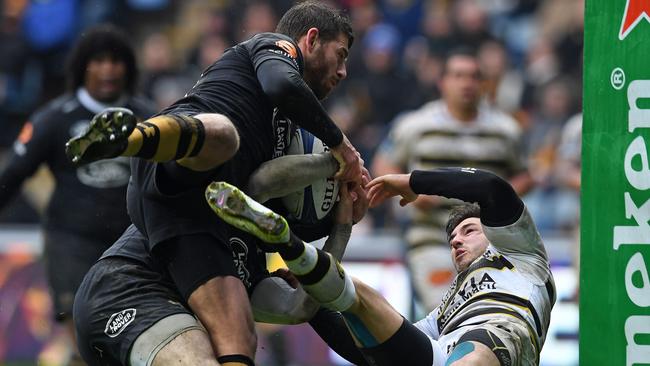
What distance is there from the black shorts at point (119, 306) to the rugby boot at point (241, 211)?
1.96 feet

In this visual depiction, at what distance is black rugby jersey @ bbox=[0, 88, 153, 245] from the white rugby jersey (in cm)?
308

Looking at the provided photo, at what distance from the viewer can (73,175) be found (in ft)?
29.8

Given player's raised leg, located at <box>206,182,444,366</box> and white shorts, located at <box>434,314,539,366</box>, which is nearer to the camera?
player's raised leg, located at <box>206,182,444,366</box>

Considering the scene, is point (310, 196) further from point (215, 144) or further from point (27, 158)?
point (27, 158)

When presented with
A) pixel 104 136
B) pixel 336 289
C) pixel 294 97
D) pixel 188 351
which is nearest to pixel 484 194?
pixel 336 289

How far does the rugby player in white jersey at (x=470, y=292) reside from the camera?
235 inches

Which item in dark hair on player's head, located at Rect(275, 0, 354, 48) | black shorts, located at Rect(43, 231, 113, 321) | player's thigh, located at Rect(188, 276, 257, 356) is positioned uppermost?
dark hair on player's head, located at Rect(275, 0, 354, 48)

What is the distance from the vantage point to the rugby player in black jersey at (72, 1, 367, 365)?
5.65 meters

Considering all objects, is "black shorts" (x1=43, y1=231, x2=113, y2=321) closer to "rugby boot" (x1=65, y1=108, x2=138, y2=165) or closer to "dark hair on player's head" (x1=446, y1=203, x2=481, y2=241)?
"dark hair on player's head" (x1=446, y1=203, x2=481, y2=241)

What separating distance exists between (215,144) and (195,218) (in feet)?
1.38

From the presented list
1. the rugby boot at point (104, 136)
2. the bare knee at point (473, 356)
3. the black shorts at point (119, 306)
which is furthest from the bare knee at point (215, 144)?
the bare knee at point (473, 356)

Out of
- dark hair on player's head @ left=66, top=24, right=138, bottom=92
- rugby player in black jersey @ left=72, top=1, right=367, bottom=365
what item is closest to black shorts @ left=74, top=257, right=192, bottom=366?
rugby player in black jersey @ left=72, top=1, right=367, bottom=365

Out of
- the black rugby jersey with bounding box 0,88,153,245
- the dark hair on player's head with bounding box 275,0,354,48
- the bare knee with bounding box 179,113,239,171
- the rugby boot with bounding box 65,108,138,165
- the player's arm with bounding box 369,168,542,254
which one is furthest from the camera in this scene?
the black rugby jersey with bounding box 0,88,153,245

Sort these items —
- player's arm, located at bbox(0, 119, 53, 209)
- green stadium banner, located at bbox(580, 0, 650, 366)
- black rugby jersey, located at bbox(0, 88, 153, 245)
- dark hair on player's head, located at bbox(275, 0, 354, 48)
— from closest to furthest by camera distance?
green stadium banner, located at bbox(580, 0, 650, 366) < dark hair on player's head, located at bbox(275, 0, 354, 48) < black rugby jersey, located at bbox(0, 88, 153, 245) < player's arm, located at bbox(0, 119, 53, 209)
